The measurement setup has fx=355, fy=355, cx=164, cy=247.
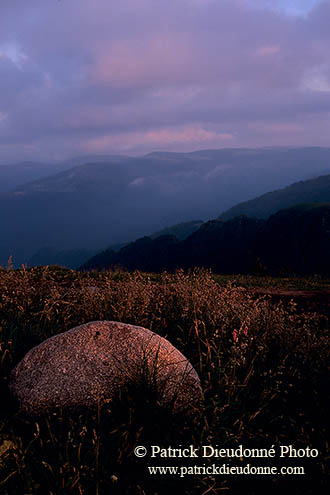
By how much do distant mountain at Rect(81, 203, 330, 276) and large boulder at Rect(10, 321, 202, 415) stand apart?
7686 centimetres

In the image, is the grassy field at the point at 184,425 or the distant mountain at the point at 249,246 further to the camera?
the distant mountain at the point at 249,246

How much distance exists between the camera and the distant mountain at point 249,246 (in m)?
94.2

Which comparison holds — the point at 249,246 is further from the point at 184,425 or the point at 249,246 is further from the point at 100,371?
the point at 184,425

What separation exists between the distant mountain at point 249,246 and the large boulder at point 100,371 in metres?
76.9

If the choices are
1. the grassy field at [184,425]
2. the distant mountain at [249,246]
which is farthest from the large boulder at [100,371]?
the distant mountain at [249,246]

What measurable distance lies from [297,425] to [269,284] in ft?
34.8

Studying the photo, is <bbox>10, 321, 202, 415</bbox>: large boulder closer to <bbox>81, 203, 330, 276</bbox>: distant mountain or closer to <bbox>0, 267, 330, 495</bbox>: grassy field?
<bbox>0, 267, 330, 495</bbox>: grassy field

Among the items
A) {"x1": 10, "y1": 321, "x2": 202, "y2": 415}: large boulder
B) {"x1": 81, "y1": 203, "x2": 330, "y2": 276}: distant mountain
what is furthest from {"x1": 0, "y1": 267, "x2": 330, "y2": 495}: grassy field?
{"x1": 81, "y1": 203, "x2": 330, "y2": 276}: distant mountain

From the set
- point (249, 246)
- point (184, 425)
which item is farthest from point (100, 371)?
point (249, 246)

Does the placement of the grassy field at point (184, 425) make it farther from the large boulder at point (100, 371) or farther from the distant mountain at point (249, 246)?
the distant mountain at point (249, 246)

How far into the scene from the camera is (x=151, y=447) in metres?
3.40

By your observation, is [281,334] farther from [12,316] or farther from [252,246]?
[252,246]

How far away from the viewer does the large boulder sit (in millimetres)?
4023

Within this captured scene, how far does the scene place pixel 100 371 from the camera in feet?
13.9
